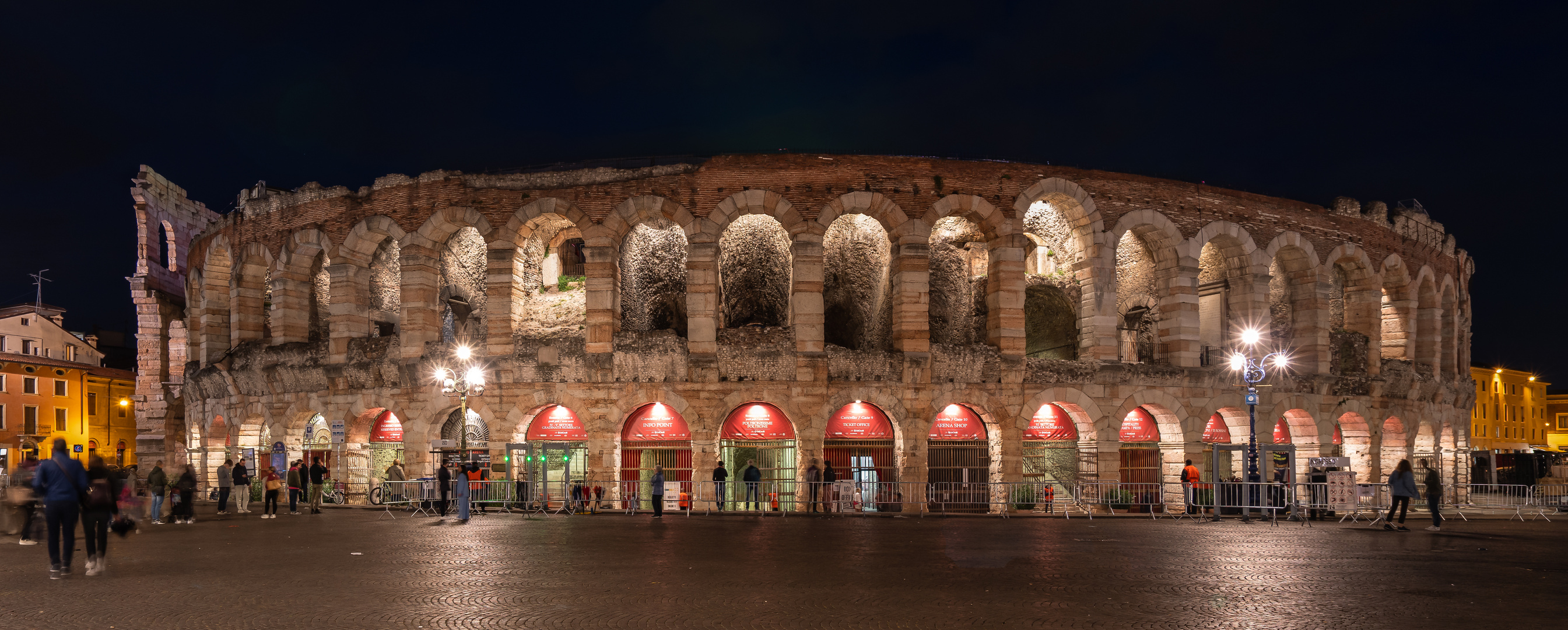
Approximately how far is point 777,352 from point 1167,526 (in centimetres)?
926

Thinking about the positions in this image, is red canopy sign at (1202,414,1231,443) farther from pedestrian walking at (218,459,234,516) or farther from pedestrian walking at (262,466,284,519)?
pedestrian walking at (218,459,234,516)

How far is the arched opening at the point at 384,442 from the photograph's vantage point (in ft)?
88.0

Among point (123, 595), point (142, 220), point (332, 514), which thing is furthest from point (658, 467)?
point (142, 220)

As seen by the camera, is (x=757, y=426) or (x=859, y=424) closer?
(x=757, y=426)

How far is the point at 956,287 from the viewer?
27109mm

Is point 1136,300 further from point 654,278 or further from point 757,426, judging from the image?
point 654,278

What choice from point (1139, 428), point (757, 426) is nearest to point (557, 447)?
point (757, 426)

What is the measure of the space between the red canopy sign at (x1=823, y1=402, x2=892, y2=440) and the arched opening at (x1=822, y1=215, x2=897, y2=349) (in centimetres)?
250

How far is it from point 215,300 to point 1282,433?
29735mm

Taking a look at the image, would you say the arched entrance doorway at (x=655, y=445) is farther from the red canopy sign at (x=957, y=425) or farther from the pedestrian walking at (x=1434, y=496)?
the pedestrian walking at (x=1434, y=496)

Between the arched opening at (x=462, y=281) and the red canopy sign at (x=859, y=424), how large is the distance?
9799 millimetres

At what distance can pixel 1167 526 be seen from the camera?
724 inches

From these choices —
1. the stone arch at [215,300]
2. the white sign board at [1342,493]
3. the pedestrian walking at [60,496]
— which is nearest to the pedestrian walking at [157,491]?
the pedestrian walking at [60,496]

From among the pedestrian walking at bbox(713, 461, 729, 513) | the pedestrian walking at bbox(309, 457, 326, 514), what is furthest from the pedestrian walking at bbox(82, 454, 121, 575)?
the pedestrian walking at bbox(713, 461, 729, 513)
